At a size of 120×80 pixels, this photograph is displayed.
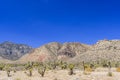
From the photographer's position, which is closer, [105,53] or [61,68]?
[61,68]

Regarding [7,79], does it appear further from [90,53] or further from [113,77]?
[90,53]

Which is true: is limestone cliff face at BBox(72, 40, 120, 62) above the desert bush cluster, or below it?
above

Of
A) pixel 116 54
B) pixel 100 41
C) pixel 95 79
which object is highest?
pixel 100 41

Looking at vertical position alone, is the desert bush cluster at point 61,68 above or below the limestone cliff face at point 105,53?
below

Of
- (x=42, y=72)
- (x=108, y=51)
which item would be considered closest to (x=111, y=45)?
(x=108, y=51)

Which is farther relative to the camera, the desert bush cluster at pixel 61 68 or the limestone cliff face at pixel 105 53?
the limestone cliff face at pixel 105 53

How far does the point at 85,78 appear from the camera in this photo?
44156 millimetres

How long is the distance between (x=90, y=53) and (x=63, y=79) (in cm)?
10889

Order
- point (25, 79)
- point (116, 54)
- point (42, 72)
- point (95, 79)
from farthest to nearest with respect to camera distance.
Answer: point (116, 54)
point (42, 72)
point (25, 79)
point (95, 79)

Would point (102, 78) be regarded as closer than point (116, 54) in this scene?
Yes

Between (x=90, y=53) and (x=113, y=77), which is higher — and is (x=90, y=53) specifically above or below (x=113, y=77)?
above

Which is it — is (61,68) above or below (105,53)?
below

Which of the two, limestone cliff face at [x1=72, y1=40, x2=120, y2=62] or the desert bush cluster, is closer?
the desert bush cluster

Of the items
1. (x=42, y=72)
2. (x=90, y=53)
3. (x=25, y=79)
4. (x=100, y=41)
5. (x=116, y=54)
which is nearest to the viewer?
(x=25, y=79)
